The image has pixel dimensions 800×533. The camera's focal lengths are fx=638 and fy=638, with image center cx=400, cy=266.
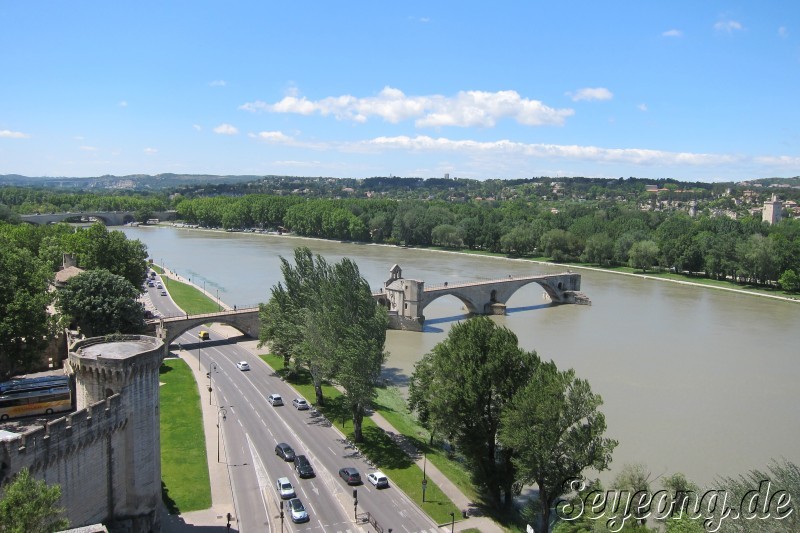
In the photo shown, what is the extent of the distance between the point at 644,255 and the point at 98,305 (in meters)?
80.8

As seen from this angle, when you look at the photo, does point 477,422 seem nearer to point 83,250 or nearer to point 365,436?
point 365,436

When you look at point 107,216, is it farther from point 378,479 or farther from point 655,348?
point 378,479

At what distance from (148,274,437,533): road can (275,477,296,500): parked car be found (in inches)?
13.0

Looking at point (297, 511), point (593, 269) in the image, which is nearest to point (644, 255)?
point (593, 269)

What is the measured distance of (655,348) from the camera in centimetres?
5016

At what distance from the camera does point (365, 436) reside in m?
29.6

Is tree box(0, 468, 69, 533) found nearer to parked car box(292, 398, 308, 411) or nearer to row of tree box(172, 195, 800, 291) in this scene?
parked car box(292, 398, 308, 411)

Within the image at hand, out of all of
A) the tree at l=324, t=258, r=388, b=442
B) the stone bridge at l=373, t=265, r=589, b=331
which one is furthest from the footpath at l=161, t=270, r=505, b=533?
the stone bridge at l=373, t=265, r=589, b=331

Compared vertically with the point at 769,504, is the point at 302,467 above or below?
below

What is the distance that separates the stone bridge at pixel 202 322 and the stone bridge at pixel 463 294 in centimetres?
1225

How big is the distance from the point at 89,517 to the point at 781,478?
19.6 meters

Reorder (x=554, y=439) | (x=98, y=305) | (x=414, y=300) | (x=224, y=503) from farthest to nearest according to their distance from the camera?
(x=414, y=300), (x=98, y=305), (x=224, y=503), (x=554, y=439)

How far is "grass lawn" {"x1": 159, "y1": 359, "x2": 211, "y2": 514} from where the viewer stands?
75.2 ft

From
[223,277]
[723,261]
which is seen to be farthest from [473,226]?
[223,277]
